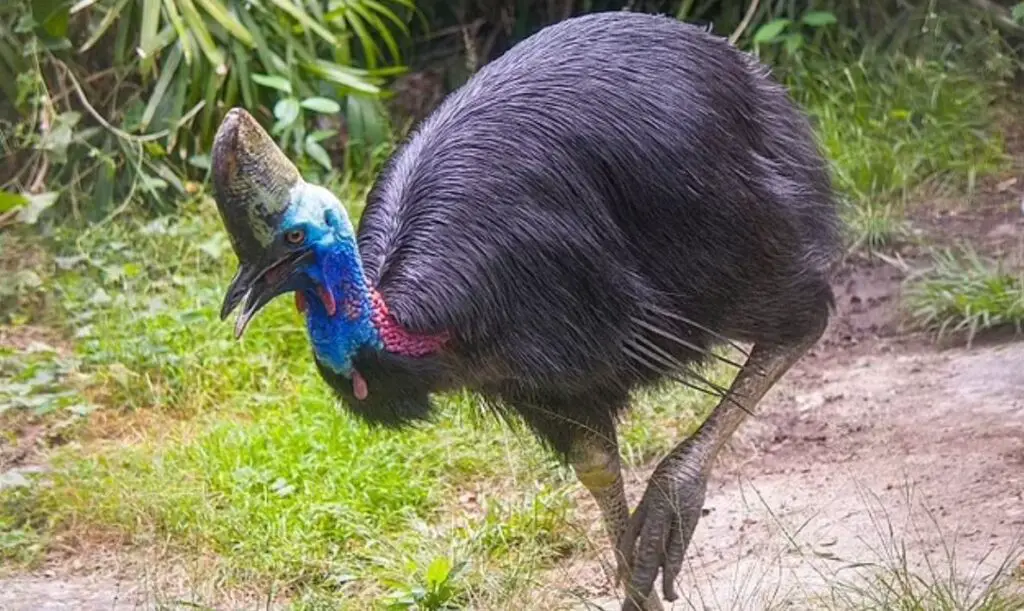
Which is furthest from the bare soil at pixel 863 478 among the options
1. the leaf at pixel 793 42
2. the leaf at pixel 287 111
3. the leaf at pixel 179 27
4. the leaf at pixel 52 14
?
the leaf at pixel 52 14

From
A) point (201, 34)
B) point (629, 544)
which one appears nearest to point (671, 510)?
point (629, 544)

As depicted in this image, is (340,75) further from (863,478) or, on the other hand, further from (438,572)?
(438,572)

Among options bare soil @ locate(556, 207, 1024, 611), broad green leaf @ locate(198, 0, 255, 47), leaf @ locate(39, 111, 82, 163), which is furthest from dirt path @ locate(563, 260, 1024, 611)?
leaf @ locate(39, 111, 82, 163)

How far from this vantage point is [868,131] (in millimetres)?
5863

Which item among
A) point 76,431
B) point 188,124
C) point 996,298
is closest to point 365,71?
point 188,124

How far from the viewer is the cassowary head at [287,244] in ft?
8.84

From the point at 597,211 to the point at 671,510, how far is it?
60 cm

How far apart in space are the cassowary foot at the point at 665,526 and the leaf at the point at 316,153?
254 cm

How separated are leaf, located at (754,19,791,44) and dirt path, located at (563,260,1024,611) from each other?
117 centimetres

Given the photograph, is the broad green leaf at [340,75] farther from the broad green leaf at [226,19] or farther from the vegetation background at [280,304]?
the broad green leaf at [226,19]

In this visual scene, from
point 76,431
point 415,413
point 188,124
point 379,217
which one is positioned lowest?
point 76,431

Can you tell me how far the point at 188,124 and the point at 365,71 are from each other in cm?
61

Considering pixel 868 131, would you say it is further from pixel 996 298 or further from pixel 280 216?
pixel 280 216

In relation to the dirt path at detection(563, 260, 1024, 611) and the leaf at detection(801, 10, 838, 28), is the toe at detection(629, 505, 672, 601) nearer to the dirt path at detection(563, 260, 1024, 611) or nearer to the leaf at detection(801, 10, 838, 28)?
the dirt path at detection(563, 260, 1024, 611)
